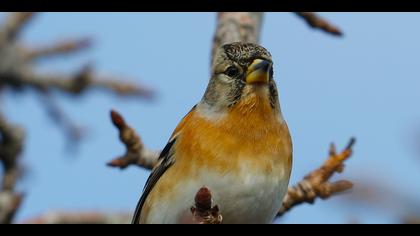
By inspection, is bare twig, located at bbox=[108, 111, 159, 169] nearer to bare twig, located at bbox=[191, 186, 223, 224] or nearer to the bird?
the bird

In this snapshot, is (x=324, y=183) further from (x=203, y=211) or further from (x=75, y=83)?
(x=75, y=83)

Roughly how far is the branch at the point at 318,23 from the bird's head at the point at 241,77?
32.4 inches

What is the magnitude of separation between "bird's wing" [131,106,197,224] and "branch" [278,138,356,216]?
35.6 inches

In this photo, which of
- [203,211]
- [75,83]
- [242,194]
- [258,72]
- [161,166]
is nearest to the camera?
[203,211]

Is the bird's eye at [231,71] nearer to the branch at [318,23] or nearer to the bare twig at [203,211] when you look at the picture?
the branch at [318,23]

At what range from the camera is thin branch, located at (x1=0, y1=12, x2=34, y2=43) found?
612 cm

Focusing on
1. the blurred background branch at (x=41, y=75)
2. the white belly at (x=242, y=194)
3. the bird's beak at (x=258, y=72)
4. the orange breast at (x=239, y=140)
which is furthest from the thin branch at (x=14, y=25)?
the white belly at (x=242, y=194)

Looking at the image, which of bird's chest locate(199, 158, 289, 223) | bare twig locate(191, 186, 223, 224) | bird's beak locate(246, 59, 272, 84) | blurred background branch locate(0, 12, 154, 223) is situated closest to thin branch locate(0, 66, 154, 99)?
blurred background branch locate(0, 12, 154, 223)

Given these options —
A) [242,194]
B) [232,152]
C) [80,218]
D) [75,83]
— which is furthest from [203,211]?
[75,83]

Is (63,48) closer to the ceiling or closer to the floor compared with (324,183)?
closer to the ceiling

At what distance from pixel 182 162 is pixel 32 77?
2283 mm

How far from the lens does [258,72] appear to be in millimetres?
4938

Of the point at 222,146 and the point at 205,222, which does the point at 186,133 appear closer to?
the point at 222,146

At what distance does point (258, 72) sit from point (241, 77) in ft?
0.83
